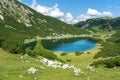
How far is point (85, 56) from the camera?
417ft

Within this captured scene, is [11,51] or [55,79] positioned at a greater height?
[11,51]

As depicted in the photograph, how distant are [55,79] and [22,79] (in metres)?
5.04

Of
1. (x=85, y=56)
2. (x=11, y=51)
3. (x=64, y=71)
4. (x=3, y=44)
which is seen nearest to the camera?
(x=64, y=71)

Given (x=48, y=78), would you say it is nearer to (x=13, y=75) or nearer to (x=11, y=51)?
(x=13, y=75)

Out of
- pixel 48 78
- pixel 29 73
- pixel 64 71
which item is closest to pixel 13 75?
pixel 29 73

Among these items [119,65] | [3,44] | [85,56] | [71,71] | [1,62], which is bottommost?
[71,71]

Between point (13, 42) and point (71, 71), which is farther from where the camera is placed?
point (13, 42)

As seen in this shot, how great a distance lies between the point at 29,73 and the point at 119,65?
36.9 meters

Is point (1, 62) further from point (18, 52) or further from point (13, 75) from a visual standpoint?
point (18, 52)

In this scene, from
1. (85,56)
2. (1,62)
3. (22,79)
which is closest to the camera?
(22,79)

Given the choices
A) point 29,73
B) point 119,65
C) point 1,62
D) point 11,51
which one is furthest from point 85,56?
point 29,73

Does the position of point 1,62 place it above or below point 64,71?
above

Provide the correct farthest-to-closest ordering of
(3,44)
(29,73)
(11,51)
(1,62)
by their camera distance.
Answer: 1. (3,44)
2. (11,51)
3. (1,62)
4. (29,73)

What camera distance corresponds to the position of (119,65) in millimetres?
69500
